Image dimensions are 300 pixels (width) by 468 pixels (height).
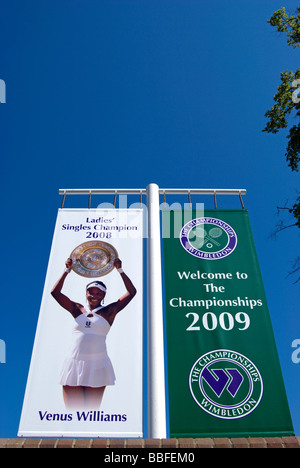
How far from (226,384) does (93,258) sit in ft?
9.11

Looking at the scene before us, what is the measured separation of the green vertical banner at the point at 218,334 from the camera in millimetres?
5012

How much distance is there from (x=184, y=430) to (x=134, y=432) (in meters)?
0.62

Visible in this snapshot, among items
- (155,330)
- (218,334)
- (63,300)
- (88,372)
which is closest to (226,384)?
(218,334)

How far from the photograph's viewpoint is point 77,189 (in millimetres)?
7738

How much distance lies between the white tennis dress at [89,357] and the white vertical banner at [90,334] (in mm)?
13

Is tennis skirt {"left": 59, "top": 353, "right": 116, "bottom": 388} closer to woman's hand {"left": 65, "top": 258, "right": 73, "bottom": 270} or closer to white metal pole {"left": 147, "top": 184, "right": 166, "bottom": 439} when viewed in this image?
white metal pole {"left": 147, "top": 184, "right": 166, "bottom": 439}

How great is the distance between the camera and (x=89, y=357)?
5.48 meters

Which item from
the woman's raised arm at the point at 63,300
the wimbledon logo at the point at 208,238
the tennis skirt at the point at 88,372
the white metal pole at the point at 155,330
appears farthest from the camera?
the wimbledon logo at the point at 208,238

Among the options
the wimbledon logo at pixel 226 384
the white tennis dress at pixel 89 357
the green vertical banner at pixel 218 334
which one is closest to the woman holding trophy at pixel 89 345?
the white tennis dress at pixel 89 357

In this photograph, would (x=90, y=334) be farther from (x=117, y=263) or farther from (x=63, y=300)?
(x=117, y=263)

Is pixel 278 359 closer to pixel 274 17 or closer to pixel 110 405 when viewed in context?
pixel 110 405

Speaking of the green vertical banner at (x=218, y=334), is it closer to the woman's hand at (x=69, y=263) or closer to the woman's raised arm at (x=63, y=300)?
the woman's raised arm at (x=63, y=300)
